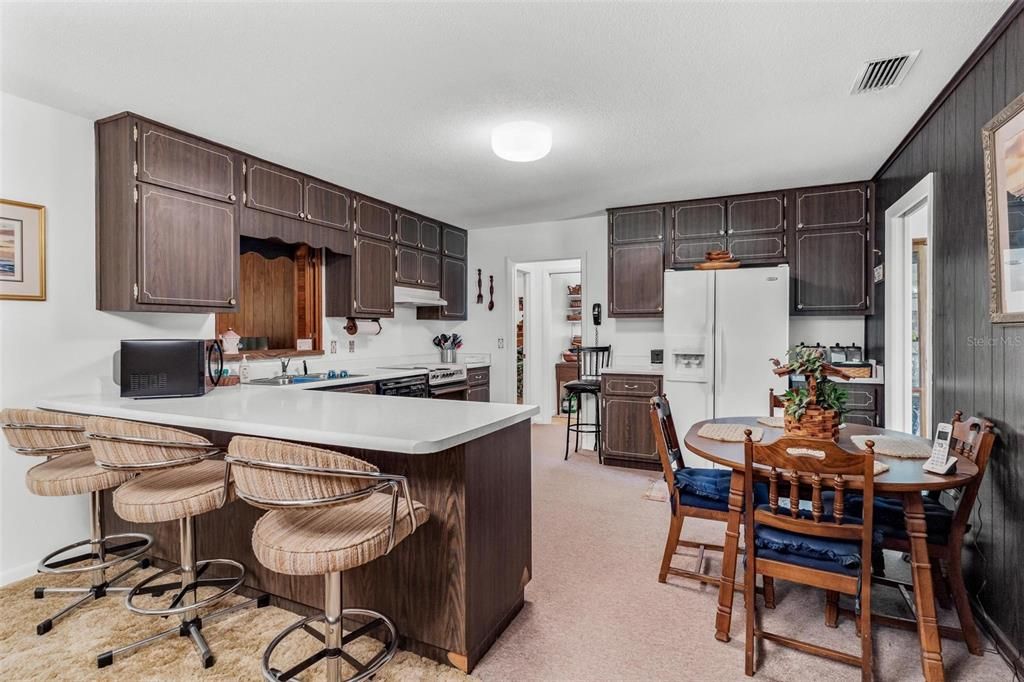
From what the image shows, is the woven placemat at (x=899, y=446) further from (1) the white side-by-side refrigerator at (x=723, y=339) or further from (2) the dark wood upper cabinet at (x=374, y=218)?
(2) the dark wood upper cabinet at (x=374, y=218)

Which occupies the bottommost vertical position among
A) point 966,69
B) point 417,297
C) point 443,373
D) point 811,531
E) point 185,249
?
point 811,531

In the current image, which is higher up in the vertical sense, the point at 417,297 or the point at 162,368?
the point at 417,297

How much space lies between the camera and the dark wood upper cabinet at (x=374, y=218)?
14.9ft

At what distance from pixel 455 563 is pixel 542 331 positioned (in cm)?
529

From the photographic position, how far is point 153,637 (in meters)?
2.04

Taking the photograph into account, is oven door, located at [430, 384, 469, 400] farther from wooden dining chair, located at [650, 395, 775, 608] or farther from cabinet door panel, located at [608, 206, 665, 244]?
wooden dining chair, located at [650, 395, 775, 608]

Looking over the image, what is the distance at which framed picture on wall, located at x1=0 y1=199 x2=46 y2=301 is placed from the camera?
2.60m

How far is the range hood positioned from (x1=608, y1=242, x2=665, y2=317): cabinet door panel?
1814 millimetres

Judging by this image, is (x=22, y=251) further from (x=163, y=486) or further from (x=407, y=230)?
(x=407, y=230)

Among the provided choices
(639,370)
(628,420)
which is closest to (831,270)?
(639,370)

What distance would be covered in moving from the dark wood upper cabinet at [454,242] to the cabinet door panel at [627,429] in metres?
2.46

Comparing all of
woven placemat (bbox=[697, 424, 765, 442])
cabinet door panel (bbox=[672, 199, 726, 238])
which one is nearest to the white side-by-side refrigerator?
cabinet door panel (bbox=[672, 199, 726, 238])

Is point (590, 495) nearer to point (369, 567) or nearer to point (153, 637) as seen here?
point (369, 567)

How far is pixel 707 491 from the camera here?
95.2 inches
